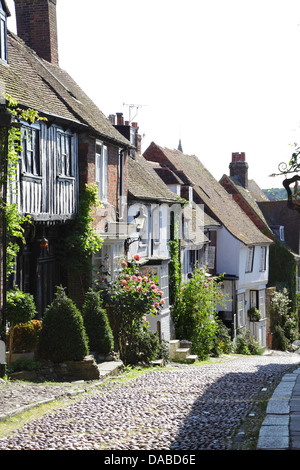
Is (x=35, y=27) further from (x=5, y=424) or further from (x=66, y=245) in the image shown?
(x=5, y=424)

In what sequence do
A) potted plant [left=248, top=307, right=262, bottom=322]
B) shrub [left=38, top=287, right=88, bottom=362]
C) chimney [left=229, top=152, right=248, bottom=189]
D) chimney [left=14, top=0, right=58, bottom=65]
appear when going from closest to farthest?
shrub [left=38, top=287, right=88, bottom=362]
chimney [left=14, top=0, right=58, bottom=65]
potted plant [left=248, top=307, right=262, bottom=322]
chimney [left=229, top=152, right=248, bottom=189]

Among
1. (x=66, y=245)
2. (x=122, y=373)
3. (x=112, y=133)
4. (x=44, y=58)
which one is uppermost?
(x=44, y=58)

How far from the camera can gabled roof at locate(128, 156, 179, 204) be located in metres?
22.8

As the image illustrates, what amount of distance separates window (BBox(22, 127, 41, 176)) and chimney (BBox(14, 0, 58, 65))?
6.24 meters

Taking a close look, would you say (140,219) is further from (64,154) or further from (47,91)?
(47,91)

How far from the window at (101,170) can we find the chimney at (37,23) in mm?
4070

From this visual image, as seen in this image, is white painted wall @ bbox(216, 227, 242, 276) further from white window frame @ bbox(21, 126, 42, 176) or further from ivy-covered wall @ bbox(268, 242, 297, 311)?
white window frame @ bbox(21, 126, 42, 176)

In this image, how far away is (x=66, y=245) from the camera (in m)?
16.8

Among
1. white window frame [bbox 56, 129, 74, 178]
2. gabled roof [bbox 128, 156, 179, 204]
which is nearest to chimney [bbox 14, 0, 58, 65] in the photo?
white window frame [bbox 56, 129, 74, 178]

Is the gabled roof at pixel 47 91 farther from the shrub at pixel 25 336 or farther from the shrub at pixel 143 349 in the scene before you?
the shrub at pixel 143 349

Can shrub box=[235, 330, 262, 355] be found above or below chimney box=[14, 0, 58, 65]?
below

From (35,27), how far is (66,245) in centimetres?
767

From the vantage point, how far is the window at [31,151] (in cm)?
1438
